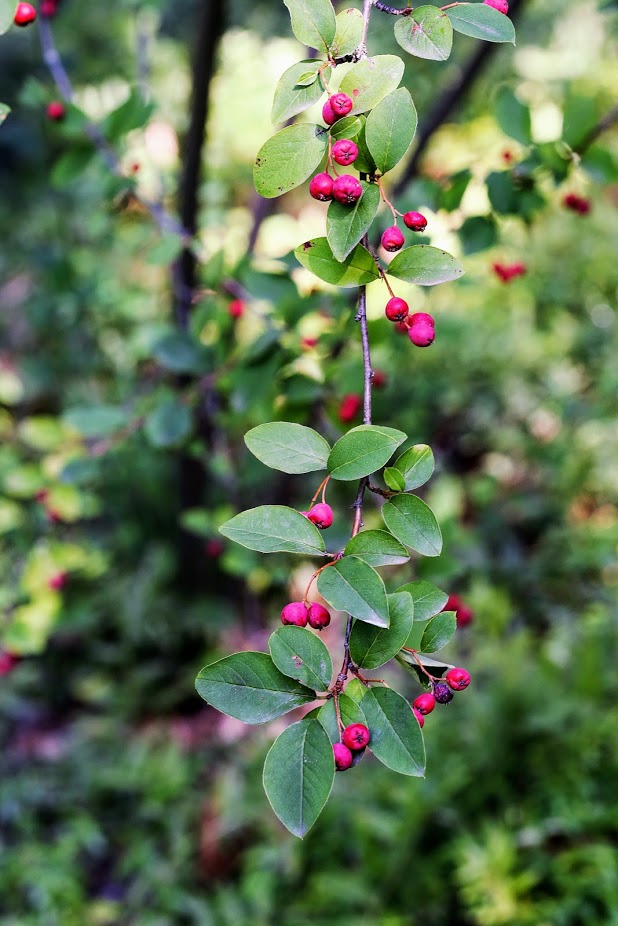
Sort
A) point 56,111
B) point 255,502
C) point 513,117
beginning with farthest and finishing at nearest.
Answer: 1. point 255,502
2. point 56,111
3. point 513,117

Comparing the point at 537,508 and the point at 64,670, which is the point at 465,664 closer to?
the point at 537,508

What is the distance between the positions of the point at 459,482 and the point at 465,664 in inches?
28.6

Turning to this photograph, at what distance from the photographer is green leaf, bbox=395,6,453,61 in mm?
514

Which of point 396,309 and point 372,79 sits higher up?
point 372,79

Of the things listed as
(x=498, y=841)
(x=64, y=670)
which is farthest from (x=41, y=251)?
(x=498, y=841)

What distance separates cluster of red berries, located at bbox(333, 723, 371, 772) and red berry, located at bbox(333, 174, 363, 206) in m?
0.35

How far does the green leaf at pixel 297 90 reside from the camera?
516mm

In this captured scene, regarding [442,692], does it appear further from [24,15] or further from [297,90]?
[24,15]

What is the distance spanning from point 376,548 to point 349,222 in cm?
23

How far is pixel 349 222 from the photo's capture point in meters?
0.50

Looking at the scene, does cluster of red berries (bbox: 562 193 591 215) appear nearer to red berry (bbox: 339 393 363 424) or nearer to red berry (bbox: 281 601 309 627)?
red berry (bbox: 339 393 363 424)

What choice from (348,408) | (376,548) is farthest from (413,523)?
(348,408)

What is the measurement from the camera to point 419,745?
0.45m

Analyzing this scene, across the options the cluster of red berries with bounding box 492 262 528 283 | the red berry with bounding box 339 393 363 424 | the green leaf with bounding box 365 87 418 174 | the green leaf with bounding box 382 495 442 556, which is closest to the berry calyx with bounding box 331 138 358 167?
the green leaf with bounding box 365 87 418 174
